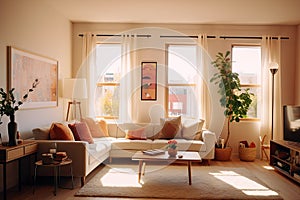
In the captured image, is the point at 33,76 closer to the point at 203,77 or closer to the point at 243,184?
the point at 203,77

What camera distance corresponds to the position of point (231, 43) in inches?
256

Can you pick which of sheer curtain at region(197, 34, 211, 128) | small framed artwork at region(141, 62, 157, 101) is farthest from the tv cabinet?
small framed artwork at region(141, 62, 157, 101)

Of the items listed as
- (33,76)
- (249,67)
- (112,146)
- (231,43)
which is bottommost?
(112,146)

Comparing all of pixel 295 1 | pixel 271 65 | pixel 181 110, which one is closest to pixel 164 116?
pixel 181 110

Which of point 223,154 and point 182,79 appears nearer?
point 223,154

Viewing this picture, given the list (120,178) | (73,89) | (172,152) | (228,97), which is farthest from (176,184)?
(73,89)

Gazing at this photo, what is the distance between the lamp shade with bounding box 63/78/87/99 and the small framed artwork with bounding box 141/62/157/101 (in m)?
1.31

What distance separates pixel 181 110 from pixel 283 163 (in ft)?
7.45

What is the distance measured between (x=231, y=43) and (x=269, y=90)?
48.5 inches

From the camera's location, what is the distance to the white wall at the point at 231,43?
6465mm

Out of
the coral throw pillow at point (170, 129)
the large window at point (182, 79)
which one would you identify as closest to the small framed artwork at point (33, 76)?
the coral throw pillow at point (170, 129)

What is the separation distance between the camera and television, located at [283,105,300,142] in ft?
16.4

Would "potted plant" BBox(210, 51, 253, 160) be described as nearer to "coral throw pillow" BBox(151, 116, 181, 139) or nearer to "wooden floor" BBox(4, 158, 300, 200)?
"wooden floor" BBox(4, 158, 300, 200)

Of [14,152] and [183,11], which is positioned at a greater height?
[183,11]
